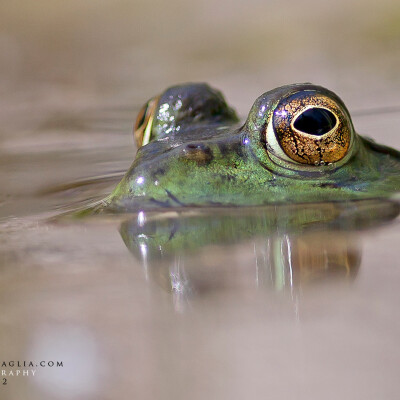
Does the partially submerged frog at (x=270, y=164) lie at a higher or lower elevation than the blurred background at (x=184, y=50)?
lower

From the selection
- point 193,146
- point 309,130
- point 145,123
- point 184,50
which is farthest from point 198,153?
point 184,50

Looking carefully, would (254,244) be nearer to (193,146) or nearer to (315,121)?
(193,146)

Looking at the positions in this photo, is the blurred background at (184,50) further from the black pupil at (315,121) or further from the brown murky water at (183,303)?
the black pupil at (315,121)

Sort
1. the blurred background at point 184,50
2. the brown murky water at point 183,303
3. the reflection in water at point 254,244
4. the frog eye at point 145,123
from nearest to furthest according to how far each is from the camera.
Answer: the brown murky water at point 183,303, the reflection in water at point 254,244, the frog eye at point 145,123, the blurred background at point 184,50

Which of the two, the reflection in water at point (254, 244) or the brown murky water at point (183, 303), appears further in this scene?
the reflection in water at point (254, 244)

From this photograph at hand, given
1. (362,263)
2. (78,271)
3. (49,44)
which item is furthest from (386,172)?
(49,44)

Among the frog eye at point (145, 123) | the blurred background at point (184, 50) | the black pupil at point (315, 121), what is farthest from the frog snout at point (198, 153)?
the blurred background at point (184, 50)
